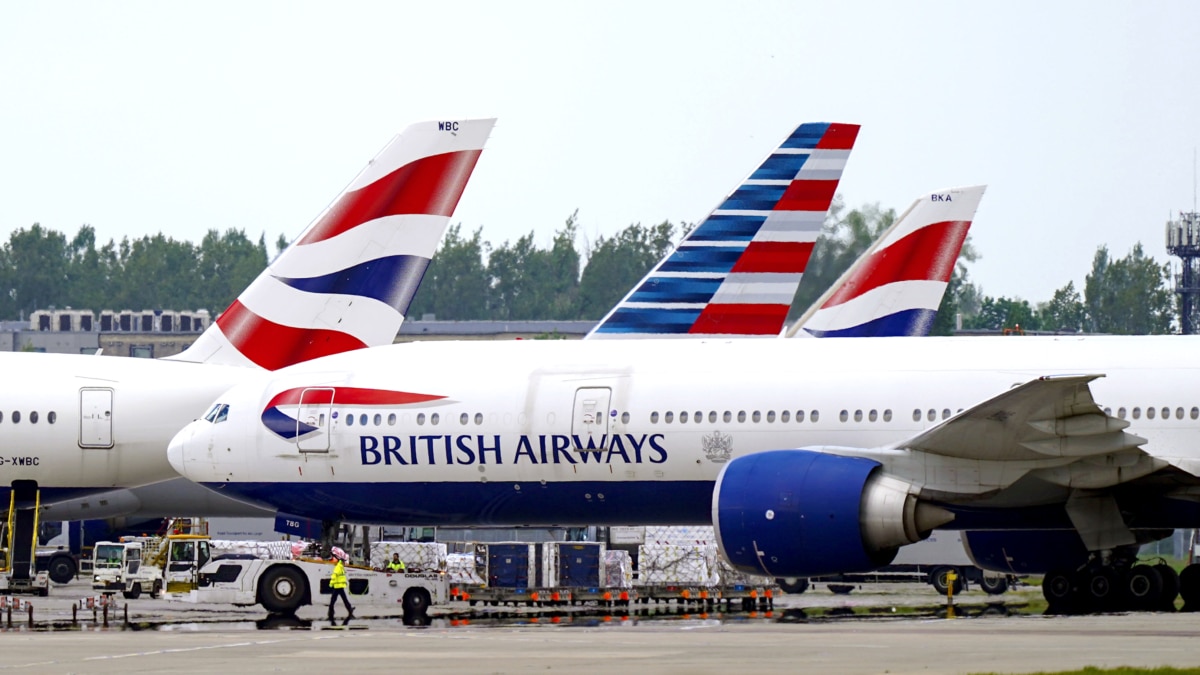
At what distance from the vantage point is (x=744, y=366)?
25.3 metres

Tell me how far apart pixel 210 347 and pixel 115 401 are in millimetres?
1825

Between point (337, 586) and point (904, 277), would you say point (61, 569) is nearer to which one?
point (337, 586)

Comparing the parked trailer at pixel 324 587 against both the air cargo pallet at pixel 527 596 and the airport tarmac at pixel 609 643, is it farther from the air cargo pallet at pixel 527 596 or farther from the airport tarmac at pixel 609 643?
the air cargo pallet at pixel 527 596

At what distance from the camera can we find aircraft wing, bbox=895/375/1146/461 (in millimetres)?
22328

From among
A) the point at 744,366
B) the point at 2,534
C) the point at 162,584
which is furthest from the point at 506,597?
the point at 162,584

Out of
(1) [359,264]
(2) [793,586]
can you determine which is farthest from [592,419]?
(2) [793,586]

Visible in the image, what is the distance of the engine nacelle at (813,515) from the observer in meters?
22.5

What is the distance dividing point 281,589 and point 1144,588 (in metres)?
10.8

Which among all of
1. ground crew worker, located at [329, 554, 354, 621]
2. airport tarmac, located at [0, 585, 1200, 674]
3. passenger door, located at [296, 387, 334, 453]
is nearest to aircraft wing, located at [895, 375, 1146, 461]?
airport tarmac, located at [0, 585, 1200, 674]

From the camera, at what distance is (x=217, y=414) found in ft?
89.5

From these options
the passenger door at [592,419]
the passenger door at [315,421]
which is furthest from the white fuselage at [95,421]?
the passenger door at [592,419]

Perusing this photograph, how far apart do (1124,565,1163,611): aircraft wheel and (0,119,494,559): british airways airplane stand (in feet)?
38.8

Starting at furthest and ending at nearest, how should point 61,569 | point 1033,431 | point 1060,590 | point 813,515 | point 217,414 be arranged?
point 61,569
point 217,414
point 1060,590
point 1033,431
point 813,515

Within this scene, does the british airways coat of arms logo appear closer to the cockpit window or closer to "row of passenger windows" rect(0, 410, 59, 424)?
the cockpit window
